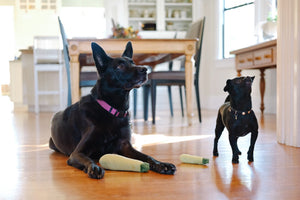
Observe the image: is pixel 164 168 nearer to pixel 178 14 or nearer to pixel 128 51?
pixel 128 51

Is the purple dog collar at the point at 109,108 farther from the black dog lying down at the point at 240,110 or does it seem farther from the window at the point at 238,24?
the window at the point at 238,24

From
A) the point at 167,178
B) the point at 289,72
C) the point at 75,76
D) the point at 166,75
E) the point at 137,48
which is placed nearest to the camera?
the point at 167,178

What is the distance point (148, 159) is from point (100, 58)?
52cm

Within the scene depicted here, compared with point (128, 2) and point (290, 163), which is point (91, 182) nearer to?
point (290, 163)

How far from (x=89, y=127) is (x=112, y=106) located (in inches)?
5.8

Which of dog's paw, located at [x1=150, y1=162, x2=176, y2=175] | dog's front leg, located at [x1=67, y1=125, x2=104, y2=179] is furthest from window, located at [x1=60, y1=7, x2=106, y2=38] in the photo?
dog's paw, located at [x1=150, y1=162, x2=176, y2=175]

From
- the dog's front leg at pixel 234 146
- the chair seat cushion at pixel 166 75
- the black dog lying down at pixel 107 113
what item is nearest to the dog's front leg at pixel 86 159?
the black dog lying down at pixel 107 113

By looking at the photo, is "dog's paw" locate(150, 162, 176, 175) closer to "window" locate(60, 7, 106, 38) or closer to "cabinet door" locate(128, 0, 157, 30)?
"cabinet door" locate(128, 0, 157, 30)

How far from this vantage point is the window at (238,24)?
18.8 ft

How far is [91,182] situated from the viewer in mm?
1311

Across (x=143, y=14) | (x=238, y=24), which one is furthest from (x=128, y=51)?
(x=143, y=14)

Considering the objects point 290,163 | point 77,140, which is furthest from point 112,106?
point 290,163

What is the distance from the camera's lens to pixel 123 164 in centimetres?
149

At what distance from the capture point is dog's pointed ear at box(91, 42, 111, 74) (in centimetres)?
162
